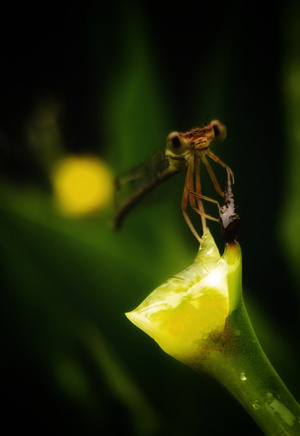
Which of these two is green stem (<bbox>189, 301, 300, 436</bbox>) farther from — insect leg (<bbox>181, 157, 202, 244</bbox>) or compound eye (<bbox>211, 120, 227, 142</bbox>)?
compound eye (<bbox>211, 120, 227, 142</bbox>)

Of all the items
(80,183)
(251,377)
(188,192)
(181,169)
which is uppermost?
(80,183)

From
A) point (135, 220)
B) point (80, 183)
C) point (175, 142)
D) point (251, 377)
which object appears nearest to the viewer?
point (251, 377)

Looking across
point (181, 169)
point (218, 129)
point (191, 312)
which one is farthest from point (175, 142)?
point (191, 312)

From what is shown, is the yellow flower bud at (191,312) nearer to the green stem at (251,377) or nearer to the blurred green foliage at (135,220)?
the green stem at (251,377)

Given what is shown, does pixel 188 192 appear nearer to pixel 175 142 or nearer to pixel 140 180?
pixel 175 142

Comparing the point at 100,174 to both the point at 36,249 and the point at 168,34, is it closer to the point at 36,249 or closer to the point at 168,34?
the point at 36,249

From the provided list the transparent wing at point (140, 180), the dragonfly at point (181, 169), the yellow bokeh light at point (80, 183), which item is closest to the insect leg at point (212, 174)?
the dragonfly at point (181, 169)

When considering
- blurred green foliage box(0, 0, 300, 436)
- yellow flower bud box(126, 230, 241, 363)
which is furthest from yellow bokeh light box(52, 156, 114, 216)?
yellow flower bud box(126, 230, 241, 363)
